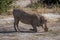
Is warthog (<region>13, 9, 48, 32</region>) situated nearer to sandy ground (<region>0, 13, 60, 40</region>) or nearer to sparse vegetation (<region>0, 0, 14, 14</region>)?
sandy ground (<region>0, 13, 60, 40</region>)

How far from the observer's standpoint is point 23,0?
2142 cm

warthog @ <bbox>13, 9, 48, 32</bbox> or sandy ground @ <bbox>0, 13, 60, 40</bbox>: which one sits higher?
warthog @ <bbox>13, 9, 48, 32</bbox>

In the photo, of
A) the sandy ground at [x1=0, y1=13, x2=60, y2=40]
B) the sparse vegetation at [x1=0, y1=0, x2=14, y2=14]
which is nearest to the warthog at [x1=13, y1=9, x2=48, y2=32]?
the sandy ground at [x1=0, y1=13, x2=60, y2=40]

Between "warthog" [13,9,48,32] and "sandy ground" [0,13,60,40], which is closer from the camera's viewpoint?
"sandy ground" [0,13,60,40]

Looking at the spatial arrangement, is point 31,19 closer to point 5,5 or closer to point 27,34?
point 27,34

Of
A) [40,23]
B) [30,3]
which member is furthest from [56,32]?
[30,3]

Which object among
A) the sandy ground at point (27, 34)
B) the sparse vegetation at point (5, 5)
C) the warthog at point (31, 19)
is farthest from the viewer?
the sparse vegetation at point (5, 5)

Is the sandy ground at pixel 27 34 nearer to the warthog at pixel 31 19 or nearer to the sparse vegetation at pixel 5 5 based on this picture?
the warthog at pixel 31 19

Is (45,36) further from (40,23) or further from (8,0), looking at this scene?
(8,0)

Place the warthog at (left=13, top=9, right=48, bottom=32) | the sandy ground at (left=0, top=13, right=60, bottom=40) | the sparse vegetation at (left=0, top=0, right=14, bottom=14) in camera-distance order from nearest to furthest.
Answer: the sandy ground at (left=0, top=13, right=60, bottom=40), the warthog at (left=13, top=9, right=48, bottom=32), the sparse vegetation at (left=0, top=0, right=14, bottom=14)

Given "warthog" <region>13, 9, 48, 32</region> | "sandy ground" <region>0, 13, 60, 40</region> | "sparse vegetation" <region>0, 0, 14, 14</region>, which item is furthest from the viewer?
"sparse vegetation" <region>0, 0, 14, 14</region>

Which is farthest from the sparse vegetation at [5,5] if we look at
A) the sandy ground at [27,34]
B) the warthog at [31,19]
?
the warthog at [31,19]

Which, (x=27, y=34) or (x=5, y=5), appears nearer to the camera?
(x=27, y=34)

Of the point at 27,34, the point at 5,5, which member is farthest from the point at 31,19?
the point at 5,5
